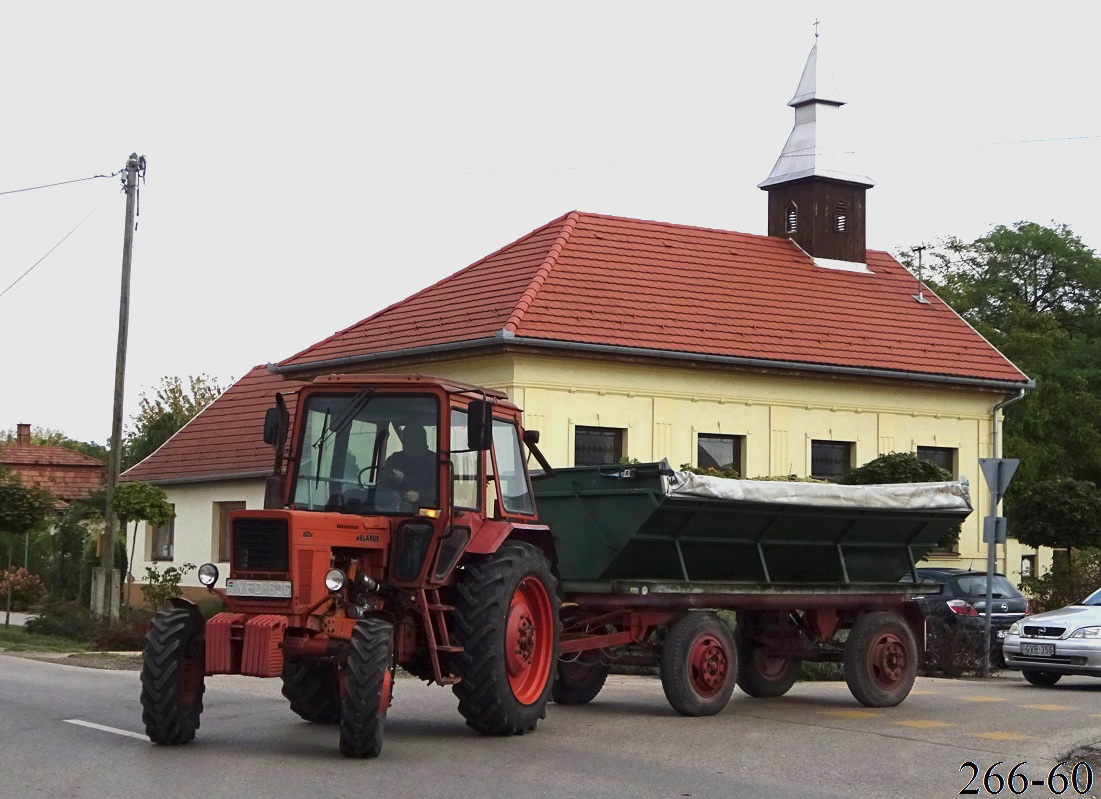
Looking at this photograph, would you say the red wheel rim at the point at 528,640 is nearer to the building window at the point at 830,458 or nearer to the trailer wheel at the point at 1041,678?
the trailer wheel at the point at 1041,678

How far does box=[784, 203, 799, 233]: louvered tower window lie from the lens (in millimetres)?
34812

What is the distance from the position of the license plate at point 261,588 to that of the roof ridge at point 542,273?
14.9 m

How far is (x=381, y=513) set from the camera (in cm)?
1165

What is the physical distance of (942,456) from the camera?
3203 centimetres

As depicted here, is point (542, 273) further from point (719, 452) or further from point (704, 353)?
point (719, 452)

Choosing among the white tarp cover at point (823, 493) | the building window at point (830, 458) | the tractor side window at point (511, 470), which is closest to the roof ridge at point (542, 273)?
the building window at point (830, 458)

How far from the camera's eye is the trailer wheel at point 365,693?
10.3 m

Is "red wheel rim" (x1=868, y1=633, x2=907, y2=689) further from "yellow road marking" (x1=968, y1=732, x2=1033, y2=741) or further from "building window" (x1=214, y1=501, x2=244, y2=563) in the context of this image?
"building window" (x1=214, y1=501, x2=244, y2=563)

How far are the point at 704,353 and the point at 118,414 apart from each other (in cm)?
1033

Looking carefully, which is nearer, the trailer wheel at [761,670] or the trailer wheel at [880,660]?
the trailer wheel at [880,660]

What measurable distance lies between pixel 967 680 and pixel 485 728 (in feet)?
35.2

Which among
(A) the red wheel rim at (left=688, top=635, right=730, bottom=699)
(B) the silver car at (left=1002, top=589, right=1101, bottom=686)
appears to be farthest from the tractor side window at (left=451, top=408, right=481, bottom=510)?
(B) the silver car at (left=1002, top=589, right=1101, bottom=686)

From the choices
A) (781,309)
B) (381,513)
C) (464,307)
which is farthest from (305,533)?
(781,309)

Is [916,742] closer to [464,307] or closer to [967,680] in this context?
[967,680]
